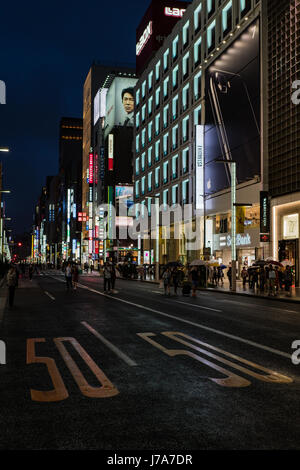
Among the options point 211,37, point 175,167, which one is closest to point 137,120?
point 175,167

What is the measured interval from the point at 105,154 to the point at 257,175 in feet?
250

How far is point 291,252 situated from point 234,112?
49.2 ft

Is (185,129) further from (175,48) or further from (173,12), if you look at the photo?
(173,12)

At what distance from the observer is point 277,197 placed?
119 feet

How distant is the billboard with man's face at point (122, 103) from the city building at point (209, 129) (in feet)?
133

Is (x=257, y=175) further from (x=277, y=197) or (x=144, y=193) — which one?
(x=144, y=193)

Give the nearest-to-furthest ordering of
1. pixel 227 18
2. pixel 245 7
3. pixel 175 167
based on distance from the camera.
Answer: pixel 245 7, pixel 227 18, pixel 175 167

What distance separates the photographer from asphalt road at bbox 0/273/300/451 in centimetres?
471

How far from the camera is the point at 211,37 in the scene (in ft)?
163

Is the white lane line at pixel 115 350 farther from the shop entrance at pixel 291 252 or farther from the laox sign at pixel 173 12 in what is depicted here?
the laox sign at pixel 173 12

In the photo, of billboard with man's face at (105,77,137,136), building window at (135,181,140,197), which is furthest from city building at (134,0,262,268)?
billboard with man's face at (105,77,137,136)

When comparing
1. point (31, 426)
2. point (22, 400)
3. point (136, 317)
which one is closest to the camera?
point (31, 426)
